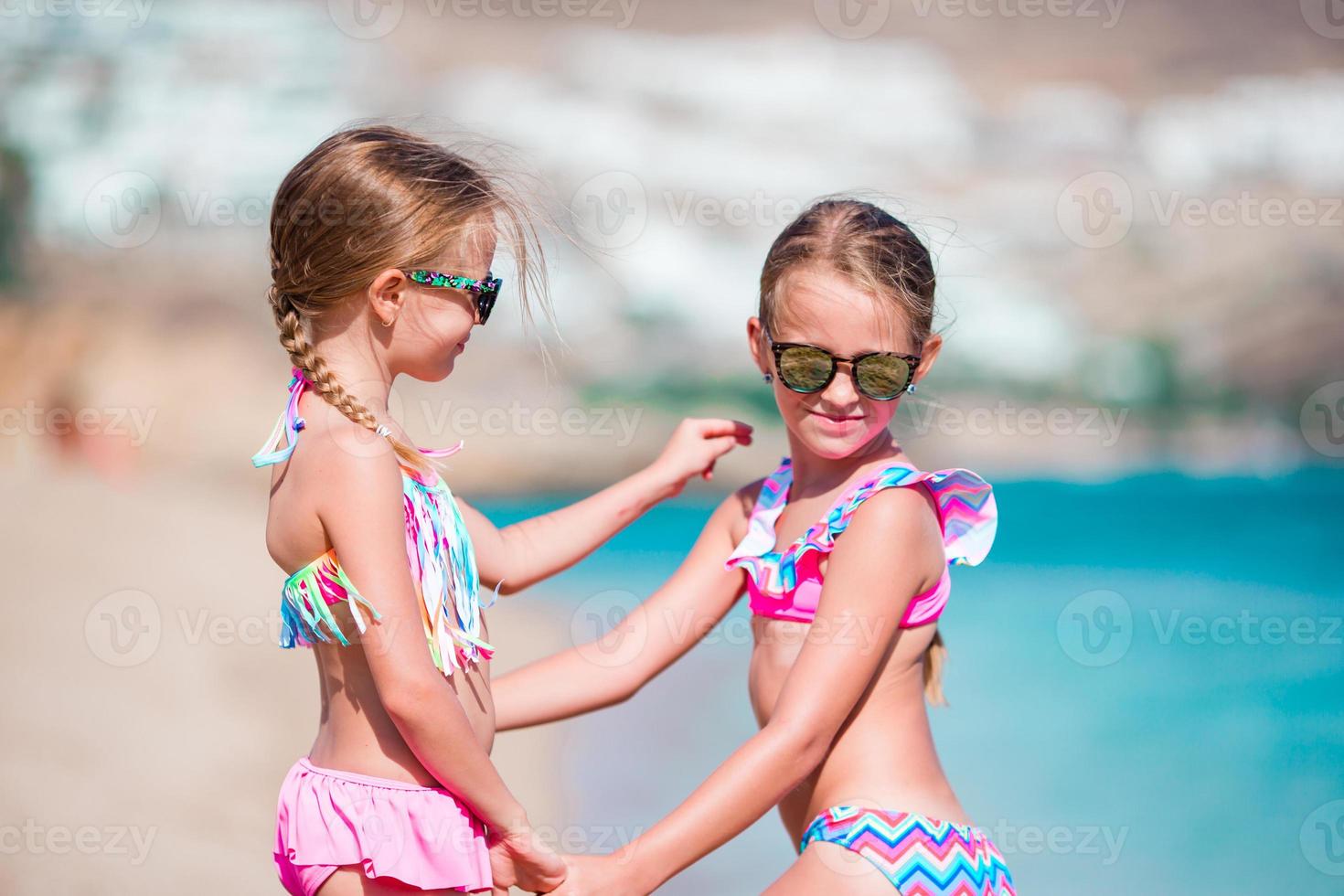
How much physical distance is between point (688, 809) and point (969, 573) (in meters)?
5.27

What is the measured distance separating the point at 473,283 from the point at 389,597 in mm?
452

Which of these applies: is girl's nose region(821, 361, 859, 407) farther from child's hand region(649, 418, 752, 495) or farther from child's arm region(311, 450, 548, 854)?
child's arm region(311, 450, 548, 854)

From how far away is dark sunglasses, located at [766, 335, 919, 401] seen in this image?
5.97 ft

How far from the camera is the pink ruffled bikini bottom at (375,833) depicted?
1.57 meters

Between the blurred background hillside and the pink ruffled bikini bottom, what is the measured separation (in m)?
2.04

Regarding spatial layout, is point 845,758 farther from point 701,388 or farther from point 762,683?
point 701,388

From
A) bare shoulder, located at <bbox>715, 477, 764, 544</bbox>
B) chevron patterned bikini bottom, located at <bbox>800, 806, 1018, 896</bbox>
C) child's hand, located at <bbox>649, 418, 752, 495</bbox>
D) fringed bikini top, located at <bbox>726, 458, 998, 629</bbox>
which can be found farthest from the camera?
child's hand, located at <bbox>649, 418, 752, 495</bbox>

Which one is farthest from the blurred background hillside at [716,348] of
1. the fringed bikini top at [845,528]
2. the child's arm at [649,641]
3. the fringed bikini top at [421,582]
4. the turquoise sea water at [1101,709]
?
the fringed bikini top at [421,582]

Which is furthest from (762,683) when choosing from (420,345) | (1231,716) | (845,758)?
(1231,716)

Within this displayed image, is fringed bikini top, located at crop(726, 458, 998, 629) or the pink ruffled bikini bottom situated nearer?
the pink ruffled bikini bottom

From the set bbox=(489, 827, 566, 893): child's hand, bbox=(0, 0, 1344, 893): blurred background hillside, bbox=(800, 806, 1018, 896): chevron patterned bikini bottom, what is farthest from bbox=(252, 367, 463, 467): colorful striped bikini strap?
bbox=(0, 0, 1344, 893): blurred background hillside

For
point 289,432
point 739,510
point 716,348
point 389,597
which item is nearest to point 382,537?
point 389,597

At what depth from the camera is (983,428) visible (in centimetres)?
958

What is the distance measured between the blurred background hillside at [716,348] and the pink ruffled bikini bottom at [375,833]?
2037 mm
